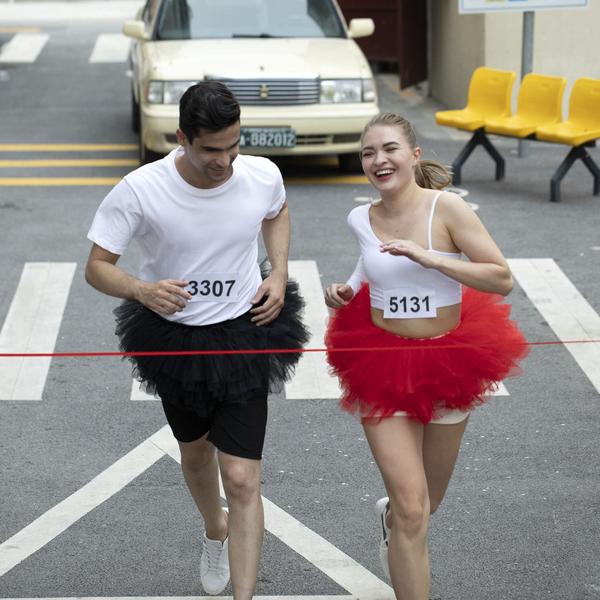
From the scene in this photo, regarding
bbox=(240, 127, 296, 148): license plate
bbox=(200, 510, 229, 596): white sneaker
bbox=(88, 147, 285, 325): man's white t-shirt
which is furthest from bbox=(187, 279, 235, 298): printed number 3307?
bbox=(240, 127, 296, 148): license plate

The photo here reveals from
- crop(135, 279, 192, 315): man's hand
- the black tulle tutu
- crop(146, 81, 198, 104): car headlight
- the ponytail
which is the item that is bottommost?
crop(146, 81, 198, 104): car headlight

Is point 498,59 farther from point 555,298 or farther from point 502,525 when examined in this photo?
point 502,525

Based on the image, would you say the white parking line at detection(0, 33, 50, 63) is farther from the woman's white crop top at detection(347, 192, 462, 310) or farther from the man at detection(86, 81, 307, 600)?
the woman's white crop top at detection(347, 192, 462, 310)

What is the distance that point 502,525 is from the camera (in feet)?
19.0

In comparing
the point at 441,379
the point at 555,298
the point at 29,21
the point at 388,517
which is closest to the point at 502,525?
the point at 388,517

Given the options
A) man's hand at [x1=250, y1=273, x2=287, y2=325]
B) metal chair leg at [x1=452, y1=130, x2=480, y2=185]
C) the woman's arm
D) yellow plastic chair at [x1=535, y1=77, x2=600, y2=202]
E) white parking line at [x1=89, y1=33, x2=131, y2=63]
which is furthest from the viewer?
white parking line at [x1=89, y1=33, x2=131, y2=63]

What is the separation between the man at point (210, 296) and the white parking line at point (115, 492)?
2.35 ft

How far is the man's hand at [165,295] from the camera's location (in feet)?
14.9

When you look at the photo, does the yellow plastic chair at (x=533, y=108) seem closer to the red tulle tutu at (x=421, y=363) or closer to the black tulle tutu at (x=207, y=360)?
the red tulle tutu at (x=421, y=363)

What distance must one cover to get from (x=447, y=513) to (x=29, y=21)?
89.6 feet

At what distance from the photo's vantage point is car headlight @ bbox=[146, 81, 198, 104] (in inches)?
512

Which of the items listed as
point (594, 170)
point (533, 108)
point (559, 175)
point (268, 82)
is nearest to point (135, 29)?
point (268, 82)

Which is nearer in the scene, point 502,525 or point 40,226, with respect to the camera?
point 502,525

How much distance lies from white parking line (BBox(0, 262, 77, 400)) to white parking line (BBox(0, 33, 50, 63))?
47.5 feet
